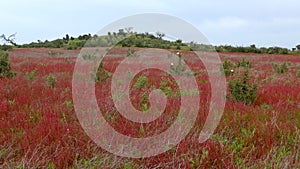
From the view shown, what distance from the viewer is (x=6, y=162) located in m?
2.64

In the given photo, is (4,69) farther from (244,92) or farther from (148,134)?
(244,92)

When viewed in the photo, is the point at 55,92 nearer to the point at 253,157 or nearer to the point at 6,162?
the point at 6,162

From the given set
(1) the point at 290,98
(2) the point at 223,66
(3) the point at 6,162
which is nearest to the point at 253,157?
(3) the point at 6,162

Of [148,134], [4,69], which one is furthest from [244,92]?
[4,69]

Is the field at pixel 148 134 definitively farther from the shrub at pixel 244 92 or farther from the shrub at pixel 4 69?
the shrub at pixel 4 69

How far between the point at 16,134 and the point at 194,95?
3.81 metres

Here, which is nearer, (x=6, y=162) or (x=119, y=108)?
(x=6, y=162)

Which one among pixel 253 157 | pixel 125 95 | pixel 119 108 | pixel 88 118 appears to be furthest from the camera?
pixel 125 95

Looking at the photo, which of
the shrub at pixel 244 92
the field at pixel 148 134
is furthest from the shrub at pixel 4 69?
the shrub at pixel 244 92

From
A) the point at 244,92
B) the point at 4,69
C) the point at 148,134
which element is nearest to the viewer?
the point at 148,134

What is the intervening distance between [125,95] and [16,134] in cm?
270

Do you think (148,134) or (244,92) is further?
(244,92)

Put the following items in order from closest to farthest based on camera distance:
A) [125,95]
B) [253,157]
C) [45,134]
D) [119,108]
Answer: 1. [253,157]
2. [45,134]
3. [119,108]
4. [125,95]

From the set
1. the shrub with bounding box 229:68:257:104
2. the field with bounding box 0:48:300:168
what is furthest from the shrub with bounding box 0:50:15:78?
the shrub with bounding box 229:68:257:104
